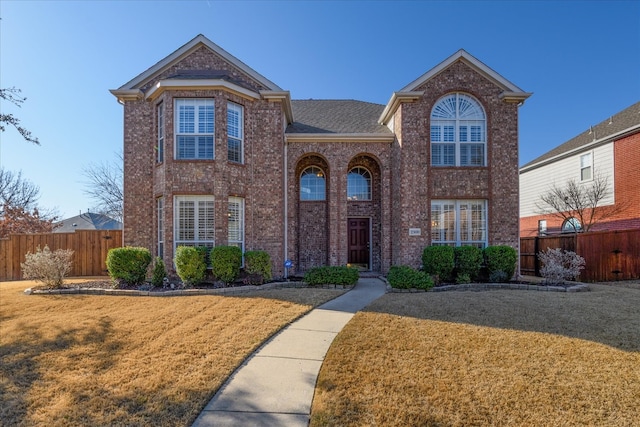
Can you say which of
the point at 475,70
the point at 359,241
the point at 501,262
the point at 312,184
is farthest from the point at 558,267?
the point at 312,184

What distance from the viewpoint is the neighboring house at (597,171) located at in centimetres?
1416

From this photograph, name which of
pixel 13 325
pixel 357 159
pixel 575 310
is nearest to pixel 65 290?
pixel 13 325

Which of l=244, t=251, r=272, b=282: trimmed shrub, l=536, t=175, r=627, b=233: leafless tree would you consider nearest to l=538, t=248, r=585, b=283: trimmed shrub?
l=536, t=175, r=627, b=233: leafless tree

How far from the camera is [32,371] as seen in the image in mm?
4168

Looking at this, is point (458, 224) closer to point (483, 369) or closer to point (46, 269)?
point (483, 369)

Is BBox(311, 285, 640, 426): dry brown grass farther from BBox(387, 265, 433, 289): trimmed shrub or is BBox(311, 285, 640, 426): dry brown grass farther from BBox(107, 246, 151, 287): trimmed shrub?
Answer: BBox(107, 246, 151, 287): trimmed shrub

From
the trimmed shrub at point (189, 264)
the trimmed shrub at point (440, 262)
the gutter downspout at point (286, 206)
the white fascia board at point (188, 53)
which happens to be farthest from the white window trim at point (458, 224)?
the trimmed shrub at point (189, 264)

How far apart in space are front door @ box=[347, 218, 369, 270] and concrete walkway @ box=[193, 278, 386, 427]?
714 centimetres

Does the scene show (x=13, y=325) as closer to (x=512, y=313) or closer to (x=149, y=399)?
(x=149, y=399)

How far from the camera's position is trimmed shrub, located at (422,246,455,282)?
1042cm

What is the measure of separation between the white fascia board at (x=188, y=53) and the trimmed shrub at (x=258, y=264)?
5.81m

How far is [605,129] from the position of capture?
53.3 ft

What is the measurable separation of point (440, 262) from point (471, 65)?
715 centimetres

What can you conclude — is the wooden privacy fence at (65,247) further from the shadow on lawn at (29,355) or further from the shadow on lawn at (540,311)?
the shadow on lawn at (540,311)
